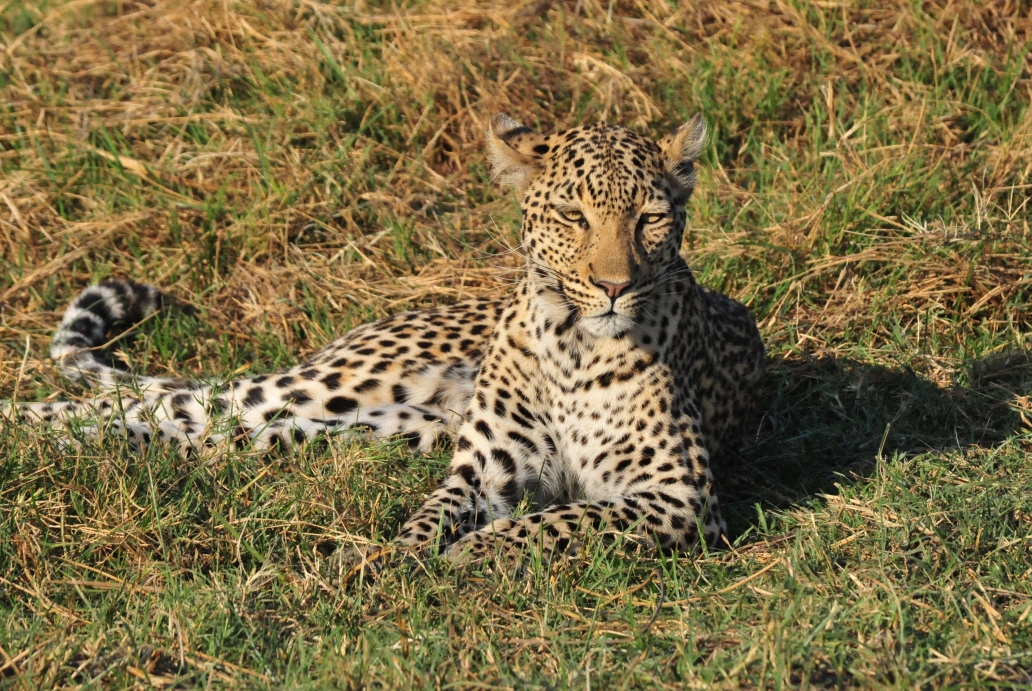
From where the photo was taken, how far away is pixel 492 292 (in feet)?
23.8

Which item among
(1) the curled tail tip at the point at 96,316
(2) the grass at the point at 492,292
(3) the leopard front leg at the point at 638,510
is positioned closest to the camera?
(2) the grass at the point at 492,292

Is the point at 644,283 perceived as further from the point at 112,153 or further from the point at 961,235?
the point at 112,153

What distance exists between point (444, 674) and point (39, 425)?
226 centimetres


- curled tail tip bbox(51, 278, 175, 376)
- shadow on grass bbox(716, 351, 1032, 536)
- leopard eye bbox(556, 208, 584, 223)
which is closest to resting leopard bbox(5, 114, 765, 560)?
leopard eye bbox(556, 208, 584, 223)

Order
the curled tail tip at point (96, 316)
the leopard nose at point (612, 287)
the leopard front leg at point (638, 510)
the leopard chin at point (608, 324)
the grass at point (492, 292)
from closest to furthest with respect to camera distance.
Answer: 1. the grass at point (492, 292)
2. the leopard front leg at point (638, 510)
3. the leopard nose at point (612, 287)
4. the leopard chin at point (608, 324)
5. the curled tail tip at point (96, 316)

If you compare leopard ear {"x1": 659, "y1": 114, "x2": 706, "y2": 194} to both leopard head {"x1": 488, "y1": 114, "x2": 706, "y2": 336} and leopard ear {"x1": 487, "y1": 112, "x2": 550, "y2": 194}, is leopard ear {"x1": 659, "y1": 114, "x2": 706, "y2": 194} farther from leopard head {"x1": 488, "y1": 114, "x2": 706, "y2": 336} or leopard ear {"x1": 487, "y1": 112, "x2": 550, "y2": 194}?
leopard ear {"x1": 487, "y1": 112, "x2": 550, "y2": 194}

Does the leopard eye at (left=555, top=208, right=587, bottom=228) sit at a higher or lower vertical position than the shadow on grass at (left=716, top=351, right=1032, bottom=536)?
higher

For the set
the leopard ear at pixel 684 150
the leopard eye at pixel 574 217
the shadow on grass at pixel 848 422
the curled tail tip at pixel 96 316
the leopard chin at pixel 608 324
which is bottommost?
the curled tail tip at pixel 96 316

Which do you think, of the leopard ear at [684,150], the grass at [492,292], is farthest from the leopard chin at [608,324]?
the grass at [492,292]

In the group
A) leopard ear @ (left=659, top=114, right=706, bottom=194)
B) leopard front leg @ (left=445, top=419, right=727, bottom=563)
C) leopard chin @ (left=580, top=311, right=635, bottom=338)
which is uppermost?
leopard ear @ (left=659, top=114, right=706, bottom=194)

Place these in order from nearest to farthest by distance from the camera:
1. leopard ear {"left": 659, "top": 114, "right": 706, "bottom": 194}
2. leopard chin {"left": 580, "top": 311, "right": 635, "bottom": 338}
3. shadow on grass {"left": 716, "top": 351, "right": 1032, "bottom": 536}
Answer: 1. leopard chin {"left": 580, "top": 311, "right": 635, "bottom": 338}
2. leopard ear {"left": 659, "top": 114, "right": 706, "bottom": 194}
3. shadow on grass {"left": 716, "top": 351, "right": 1032, "bottom": 536}

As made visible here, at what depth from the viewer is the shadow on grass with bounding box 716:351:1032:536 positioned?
5699mm

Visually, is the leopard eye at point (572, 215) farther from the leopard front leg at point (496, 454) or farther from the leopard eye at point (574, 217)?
the leopard front leg at point (496, 454)

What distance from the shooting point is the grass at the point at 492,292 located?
4.06 metres
